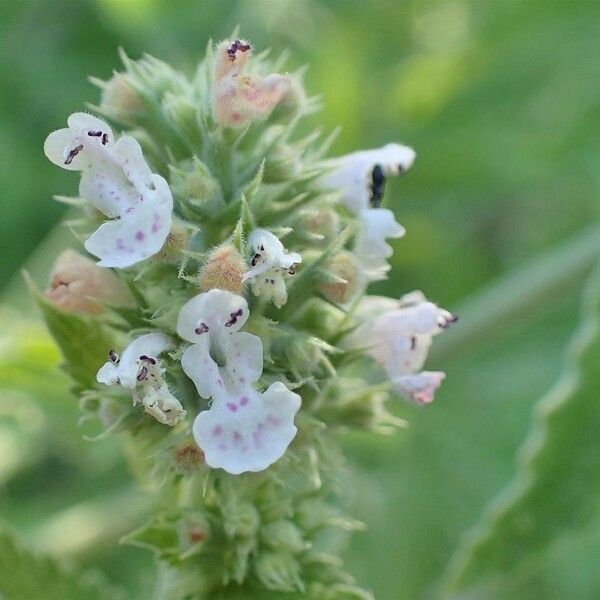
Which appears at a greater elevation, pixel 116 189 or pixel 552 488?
pixel 552 488

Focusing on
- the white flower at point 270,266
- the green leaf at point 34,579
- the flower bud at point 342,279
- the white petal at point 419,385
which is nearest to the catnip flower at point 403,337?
the white petal at point 419,385

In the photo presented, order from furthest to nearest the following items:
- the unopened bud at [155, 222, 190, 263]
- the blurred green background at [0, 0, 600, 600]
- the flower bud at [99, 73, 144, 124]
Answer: the blurred green background at [0, 0, 600, 600] → the flower bud at [99, 73, 144, 124] → the unopened bud at [155, 222, 190, 263]

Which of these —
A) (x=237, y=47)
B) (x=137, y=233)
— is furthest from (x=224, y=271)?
(x=237, y=47)

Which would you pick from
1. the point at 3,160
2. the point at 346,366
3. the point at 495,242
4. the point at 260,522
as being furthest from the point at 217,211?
the point at 495,242

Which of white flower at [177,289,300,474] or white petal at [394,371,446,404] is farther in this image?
white petal at [394,371,446,404]

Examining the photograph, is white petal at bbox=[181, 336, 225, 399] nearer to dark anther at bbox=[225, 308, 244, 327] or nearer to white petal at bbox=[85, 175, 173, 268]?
dark anther at bbox=[225, 308, 244, 327]

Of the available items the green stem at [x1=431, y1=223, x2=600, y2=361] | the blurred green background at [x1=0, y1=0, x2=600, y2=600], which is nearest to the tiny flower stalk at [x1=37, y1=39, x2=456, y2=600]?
the blurred green background at [x1=0, y1=0, x2=600, y2=600]

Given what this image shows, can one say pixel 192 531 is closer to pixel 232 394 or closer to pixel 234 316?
pixel 232 394
